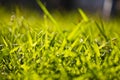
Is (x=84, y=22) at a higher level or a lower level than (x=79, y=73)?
higher

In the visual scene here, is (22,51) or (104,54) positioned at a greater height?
(22,51)

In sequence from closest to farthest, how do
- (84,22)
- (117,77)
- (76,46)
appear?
1. (117,77)
2. (84,22)
3. (76,46)

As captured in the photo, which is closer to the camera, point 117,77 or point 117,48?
point 117,77

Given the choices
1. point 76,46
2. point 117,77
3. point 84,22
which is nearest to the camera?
point 117,77

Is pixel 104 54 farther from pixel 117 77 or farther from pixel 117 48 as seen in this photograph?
pixel 117 77

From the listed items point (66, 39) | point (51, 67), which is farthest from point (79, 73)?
point (66, 39)

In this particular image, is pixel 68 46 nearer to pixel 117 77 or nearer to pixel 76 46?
pixel 76 46

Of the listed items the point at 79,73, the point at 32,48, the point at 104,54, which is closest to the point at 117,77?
the point at 79,73

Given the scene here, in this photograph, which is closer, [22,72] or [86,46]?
[22,72]
